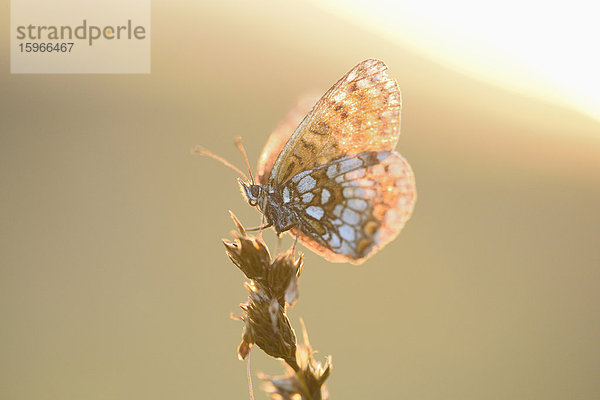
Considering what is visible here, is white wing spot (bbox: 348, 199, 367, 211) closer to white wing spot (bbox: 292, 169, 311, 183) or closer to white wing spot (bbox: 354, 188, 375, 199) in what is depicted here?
white wing spot (bbox: 354, 188, 375, 199)

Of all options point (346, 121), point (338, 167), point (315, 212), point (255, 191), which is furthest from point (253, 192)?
point (346, 121)

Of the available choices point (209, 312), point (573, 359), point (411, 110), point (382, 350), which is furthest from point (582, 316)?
point (209, 312)

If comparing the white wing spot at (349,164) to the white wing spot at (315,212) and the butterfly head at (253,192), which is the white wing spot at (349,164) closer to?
the white wing spot at (315,212)

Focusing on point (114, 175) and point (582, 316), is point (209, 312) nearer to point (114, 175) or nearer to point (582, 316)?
point (114, 175)

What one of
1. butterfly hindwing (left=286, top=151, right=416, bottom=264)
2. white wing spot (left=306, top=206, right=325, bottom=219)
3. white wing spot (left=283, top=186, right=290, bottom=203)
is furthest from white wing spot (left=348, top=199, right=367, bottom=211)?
white wing spot (left=283, top=186, right=290, bottom=203)

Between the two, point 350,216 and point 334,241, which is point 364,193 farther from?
point 334,241

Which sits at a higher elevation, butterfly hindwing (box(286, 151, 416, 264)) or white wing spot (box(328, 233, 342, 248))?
butterfly hindwing (box(286, 151, 416, 264))

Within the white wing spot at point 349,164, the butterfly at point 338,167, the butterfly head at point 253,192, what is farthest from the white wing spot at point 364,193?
the butterfly head at point 253,192
